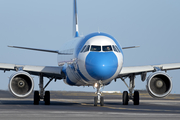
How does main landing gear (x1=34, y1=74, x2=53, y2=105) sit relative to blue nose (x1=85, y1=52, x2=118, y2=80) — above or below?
below

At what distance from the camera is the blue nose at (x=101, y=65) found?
19484 millimetres

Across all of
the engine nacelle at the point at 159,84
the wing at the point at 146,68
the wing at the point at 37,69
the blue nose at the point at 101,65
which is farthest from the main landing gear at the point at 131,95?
the blue nose at the point at 101,65

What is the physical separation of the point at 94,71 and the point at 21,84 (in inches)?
A: 195

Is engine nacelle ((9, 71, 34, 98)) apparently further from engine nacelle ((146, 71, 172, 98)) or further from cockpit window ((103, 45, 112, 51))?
engine nacelle ((146, 71, 172, 98))

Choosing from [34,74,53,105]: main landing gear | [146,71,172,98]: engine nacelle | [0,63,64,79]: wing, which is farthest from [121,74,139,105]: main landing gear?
[34,74,53,105]: main landing gear

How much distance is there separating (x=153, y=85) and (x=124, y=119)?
32.3 feet

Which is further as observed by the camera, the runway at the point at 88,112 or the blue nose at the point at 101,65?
the blue nose at the point at 101,65

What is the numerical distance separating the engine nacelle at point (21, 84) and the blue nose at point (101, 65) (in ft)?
13.3

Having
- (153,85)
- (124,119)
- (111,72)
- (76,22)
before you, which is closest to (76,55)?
(111,72)

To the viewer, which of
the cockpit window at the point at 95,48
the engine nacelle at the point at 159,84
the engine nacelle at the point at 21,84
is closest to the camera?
the cockpit window at the point at 95,48

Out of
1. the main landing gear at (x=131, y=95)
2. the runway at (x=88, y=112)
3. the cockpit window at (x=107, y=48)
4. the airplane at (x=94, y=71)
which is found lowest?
the runway at (x=88, y=112)

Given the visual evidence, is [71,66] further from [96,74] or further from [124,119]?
[124,119]

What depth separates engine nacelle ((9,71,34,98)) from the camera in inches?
875

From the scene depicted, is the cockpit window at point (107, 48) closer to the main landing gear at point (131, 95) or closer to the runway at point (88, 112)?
the runway at point (88, 112)
